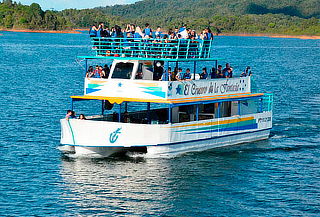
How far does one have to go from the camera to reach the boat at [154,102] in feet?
95.0

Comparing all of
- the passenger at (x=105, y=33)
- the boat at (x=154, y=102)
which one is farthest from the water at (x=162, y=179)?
the passenger at (x=105, y=33)

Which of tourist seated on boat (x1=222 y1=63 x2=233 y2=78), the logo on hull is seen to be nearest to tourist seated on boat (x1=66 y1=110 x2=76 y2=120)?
the logo on hull

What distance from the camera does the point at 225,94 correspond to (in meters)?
33.2

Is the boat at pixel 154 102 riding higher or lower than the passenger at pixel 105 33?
lower

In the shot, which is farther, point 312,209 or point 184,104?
point 184,104

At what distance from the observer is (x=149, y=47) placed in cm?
3053

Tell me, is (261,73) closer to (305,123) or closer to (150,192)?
(305,123)

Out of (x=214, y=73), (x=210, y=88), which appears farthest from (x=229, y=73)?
(x=210, y=88)

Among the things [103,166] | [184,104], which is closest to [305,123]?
[184,104]

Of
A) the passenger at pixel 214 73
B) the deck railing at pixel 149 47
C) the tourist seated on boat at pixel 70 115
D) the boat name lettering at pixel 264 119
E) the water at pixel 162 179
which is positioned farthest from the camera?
the boat name lettering at pixel 264 119

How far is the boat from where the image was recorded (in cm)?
2897

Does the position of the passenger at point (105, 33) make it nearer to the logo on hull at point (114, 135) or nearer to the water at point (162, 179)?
the logo on hull at point (114, 135)

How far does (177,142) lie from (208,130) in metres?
2.22

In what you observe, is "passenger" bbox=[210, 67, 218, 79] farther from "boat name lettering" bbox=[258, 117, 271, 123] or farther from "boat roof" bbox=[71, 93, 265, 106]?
"boat name lettering" bbox=[258, 117, 271, 123]
